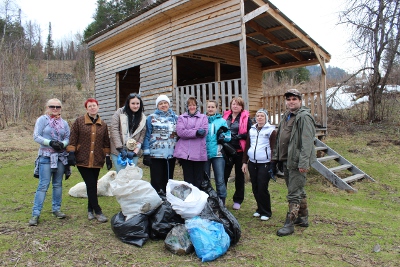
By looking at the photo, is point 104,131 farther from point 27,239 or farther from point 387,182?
point 387,182

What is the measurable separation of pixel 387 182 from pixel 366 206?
2.25 m

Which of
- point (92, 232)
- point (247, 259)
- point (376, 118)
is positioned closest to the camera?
point (247, 259)

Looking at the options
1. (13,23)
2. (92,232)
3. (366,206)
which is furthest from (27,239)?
(13,23)

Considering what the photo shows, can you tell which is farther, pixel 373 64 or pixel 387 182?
pixel 373 64

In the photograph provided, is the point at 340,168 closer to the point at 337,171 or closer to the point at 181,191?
the point at 337,171

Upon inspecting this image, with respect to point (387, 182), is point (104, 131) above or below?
above

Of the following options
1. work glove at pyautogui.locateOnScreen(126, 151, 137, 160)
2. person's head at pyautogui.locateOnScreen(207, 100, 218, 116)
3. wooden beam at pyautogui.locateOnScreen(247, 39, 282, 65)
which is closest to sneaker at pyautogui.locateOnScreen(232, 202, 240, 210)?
person's head at pyautogui.locateOnScreen(207, 100, 218, 116)

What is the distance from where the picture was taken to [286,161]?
394 cm

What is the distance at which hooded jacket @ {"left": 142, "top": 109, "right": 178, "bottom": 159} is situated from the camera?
13.9ft

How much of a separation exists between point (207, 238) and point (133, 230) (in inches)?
35.7

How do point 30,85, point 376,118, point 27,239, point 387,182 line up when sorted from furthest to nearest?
1. point 30,85
2. point 376,118
3. point 387,182
4. point 27,239

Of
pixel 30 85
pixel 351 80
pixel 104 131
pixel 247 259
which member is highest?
pixel 30 85

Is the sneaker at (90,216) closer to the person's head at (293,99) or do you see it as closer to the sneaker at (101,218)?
the sneaker at (101,218)

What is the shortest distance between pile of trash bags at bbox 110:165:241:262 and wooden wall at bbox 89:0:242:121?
462 cm
